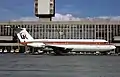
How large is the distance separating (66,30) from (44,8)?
23654 millimetres

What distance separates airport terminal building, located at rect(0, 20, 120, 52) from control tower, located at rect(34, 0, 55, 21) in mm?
16092

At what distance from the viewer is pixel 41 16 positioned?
170250mm

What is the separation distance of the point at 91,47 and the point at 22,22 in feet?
213

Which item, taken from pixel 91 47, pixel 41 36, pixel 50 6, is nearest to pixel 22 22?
pixel 41 36

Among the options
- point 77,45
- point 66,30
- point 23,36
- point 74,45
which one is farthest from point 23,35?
point 66,30

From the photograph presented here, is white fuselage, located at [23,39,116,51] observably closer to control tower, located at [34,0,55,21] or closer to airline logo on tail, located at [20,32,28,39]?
airline logo on tail, located at [20,32,28,39]

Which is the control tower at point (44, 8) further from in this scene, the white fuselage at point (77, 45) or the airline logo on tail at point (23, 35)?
the white fuselage at point (77, 45)

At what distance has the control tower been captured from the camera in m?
168

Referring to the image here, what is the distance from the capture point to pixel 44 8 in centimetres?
16800

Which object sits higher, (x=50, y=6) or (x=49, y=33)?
(x=50, y=6)

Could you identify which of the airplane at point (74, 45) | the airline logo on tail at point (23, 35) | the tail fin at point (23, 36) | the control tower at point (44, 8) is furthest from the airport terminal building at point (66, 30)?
the airplane at point (74, 45)

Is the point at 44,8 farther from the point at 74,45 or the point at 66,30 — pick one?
the point at 74,45

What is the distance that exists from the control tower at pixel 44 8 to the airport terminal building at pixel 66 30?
16.1m

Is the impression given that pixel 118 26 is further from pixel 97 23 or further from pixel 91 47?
pixel 91 47
